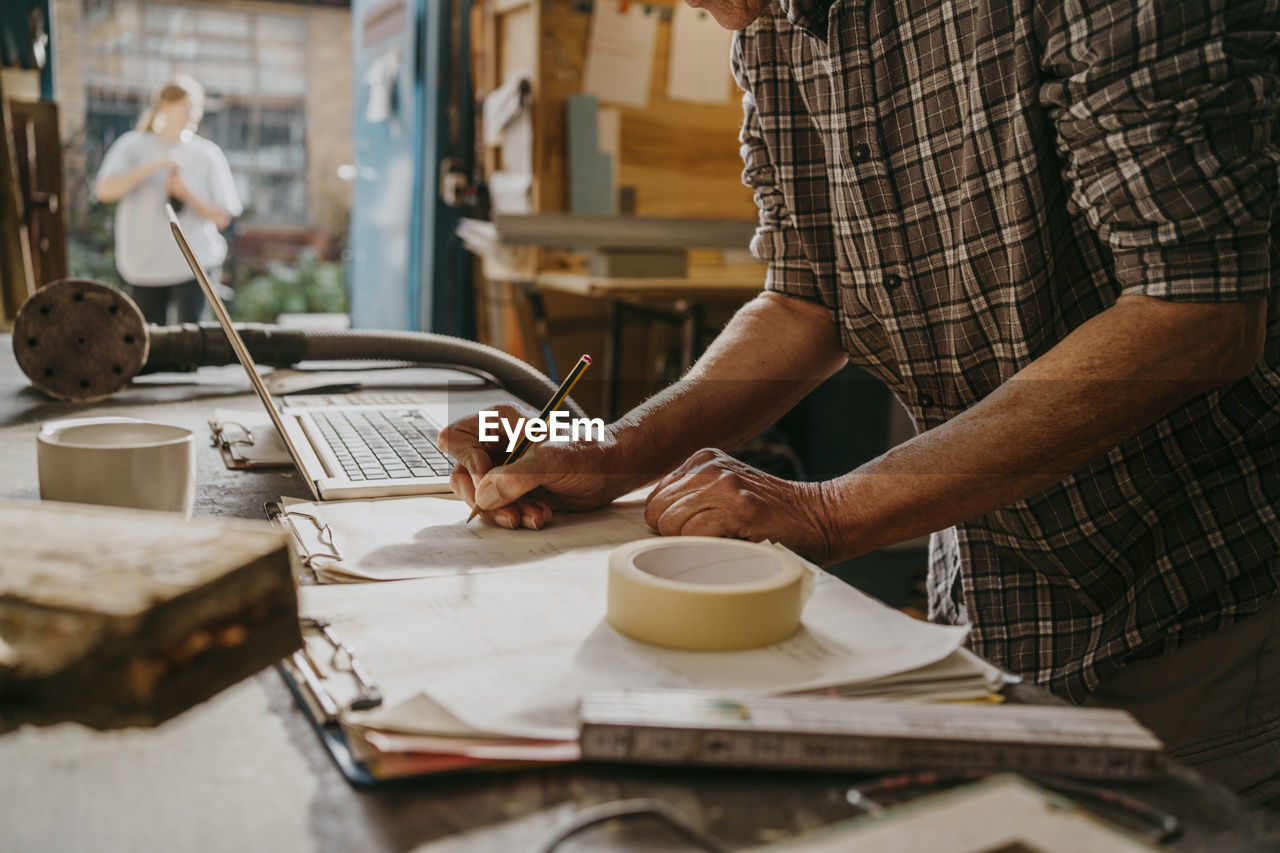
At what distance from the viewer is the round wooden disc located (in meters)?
1.25

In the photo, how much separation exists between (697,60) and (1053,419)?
305 centimetres

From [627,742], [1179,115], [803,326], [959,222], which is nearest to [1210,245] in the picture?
[1179,115]

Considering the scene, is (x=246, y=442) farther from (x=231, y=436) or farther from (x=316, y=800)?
(x=316, y=800)

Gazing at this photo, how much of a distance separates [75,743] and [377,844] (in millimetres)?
177

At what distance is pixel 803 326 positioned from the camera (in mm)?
1178

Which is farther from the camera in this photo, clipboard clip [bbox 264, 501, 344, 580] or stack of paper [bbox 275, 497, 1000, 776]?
clipboard clip [bbox 264, 501, 344, 580]

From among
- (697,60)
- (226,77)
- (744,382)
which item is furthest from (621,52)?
(226,77)

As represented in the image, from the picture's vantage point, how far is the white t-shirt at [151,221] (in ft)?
12.9

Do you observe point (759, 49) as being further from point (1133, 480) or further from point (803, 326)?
point (1133, 480)

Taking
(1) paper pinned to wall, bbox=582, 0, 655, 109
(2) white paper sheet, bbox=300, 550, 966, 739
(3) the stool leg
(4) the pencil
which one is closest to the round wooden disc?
(4) the pencil

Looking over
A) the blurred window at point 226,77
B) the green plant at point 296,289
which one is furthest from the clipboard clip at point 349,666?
the blurred window at point 226,77

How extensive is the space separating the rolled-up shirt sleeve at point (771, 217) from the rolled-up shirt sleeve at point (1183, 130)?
40 centimetres

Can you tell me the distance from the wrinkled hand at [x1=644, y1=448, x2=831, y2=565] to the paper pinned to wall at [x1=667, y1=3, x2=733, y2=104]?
2985mm

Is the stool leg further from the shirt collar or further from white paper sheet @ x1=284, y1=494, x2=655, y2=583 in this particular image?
white paper sheet @ x1=284, y1=494, x2=655, y2=583
